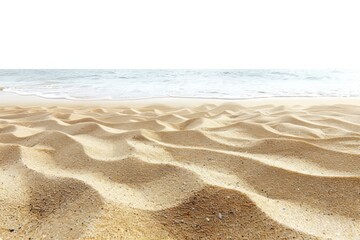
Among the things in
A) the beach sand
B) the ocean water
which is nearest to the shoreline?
the ocean water

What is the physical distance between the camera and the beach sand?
0.86 metres

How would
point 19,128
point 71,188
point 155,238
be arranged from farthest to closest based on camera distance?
point 19,128 → point 71,188 → point 155,238

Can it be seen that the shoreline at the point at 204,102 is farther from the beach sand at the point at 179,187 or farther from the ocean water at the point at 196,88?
the beach sand at the point at 179,187

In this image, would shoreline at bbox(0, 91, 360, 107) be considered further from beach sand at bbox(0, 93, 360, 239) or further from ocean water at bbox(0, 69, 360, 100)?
beach sand at bbox(0, 93, 360, 239)

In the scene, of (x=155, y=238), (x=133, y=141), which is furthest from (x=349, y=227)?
(x=133, y=141)

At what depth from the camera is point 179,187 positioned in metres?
1.09

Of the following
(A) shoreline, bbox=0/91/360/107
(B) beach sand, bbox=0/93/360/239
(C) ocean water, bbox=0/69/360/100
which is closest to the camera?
(B) beach sand, bbox=0/93/360/239

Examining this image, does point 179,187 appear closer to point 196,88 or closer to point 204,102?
point 204,102

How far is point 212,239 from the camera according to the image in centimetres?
82

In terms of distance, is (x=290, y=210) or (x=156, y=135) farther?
(x=156, y=135)

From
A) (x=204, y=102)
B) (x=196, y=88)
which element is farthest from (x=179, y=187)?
(x=196, y=88)

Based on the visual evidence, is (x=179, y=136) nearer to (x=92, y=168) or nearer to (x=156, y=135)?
(x=156, y=135)

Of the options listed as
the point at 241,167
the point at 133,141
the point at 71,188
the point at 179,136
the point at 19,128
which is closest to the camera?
the point at 71,188

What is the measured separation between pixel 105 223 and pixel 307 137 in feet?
4.60
